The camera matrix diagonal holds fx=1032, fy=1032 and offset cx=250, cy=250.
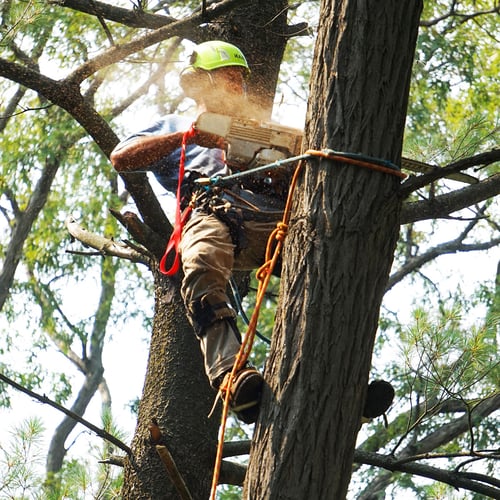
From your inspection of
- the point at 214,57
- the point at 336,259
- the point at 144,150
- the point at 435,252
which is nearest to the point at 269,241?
the point at 336,259

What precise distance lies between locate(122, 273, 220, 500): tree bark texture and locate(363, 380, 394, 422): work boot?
1.34 meters

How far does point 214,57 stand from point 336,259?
4.61ft

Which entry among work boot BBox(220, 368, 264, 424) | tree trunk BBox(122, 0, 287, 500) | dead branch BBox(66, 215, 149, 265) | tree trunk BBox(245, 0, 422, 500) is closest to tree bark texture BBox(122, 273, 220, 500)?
tree trunk BBox(122, 0, 287, 500)

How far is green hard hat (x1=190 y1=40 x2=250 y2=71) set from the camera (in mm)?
3878

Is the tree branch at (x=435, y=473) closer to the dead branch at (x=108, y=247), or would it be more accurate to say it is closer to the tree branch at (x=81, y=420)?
the tree branch at (x=81, y=420)

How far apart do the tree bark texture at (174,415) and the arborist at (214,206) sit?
62 centimetres

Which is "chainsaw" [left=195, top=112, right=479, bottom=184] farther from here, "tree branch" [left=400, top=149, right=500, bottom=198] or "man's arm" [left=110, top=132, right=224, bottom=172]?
"tree branch" [left=400, top=149, right=500, bottom=198]

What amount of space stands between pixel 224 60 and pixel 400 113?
1.19 metres

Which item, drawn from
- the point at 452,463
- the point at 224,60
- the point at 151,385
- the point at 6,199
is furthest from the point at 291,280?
the point at 6,199

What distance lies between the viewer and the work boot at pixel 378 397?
9.70 feet

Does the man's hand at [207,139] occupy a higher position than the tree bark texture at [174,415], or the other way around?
the man's hand at [207,139]

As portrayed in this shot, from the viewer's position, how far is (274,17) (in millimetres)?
4750

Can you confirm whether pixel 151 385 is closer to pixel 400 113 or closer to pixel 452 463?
pixel 400 113

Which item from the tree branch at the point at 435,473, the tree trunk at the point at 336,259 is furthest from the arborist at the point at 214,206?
the tree branch at the point at 435,473
